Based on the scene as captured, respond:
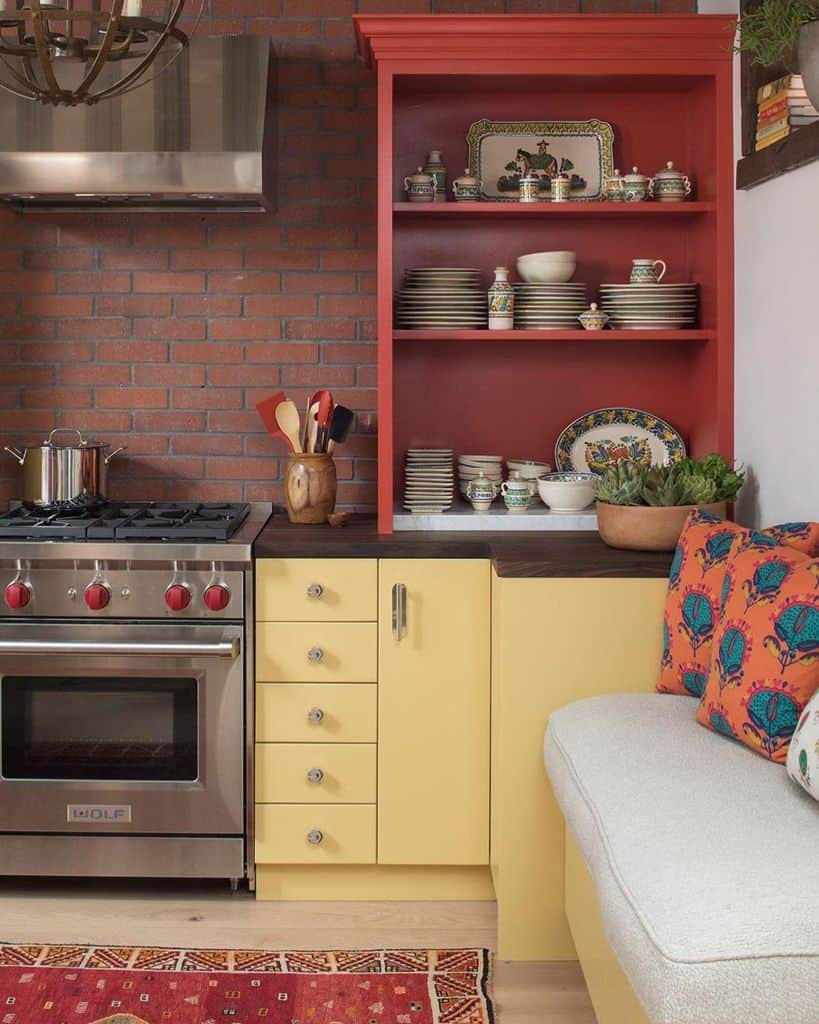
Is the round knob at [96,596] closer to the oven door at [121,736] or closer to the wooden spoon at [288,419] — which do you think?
the oven door at [121,736]

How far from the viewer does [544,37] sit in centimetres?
300

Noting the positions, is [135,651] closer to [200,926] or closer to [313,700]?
[313,700]

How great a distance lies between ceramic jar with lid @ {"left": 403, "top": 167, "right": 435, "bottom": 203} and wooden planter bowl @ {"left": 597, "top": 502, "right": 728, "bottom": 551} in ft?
3.36

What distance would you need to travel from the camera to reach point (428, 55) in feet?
9.91

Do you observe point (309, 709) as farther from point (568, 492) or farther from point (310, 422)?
point (568, 492)

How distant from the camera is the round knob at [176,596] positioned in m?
2.81

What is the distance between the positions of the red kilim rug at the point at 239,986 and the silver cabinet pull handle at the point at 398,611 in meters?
0.71

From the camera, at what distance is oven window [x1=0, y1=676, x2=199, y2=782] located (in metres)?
2.90

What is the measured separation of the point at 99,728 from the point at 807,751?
175cm

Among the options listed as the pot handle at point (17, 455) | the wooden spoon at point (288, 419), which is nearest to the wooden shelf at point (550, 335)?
→ the wooden spoon at point (288, 419)

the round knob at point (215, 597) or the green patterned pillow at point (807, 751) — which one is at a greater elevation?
the round knob at point (215, 597)

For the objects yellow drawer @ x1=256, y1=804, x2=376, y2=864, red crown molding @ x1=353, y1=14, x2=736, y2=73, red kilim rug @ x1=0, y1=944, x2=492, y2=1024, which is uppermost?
red crown molding @ x1=353, y1=14, x2=736, y2=73

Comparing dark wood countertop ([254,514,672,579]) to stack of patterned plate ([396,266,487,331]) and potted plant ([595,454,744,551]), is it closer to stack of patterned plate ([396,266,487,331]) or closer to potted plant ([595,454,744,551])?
potted plant ([595,454,744,551])

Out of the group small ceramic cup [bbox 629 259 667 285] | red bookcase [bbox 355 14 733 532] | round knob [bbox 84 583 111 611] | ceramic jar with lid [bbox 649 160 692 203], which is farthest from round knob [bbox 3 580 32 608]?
ceramic jar with lid [bbox 649 160 692 203]
